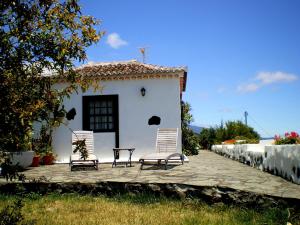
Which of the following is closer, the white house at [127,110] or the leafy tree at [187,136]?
the white house at [127,110]

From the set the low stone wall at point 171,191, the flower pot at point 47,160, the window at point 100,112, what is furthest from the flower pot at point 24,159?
the low stone wall at point 171,191

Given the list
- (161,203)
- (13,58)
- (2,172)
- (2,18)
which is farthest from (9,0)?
(161,203)

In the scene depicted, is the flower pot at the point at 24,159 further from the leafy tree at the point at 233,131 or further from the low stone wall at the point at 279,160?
the leafy tree at the point at 233,131

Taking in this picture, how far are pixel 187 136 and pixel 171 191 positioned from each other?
395 inches

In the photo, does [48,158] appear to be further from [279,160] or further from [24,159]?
[279,160]

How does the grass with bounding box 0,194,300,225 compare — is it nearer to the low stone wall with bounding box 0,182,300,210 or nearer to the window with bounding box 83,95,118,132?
the low stone wall with bounding box 0,182,300,210

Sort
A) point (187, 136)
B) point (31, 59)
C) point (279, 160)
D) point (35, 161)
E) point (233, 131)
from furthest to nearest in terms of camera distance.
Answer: point (233, 131)
point (187, 136)
point (35, 161)
point (279, 160)
point (31, 59)

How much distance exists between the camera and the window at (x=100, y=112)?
11180 millimetres

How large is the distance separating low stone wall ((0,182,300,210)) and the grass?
0.11 meters

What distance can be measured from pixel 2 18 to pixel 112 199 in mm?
3797

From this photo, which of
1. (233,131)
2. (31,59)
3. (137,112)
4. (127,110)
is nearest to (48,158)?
(127,110)

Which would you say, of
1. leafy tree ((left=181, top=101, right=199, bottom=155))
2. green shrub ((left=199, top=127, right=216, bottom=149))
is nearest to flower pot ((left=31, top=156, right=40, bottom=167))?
leafy tree ((left=181, top=101, right=199, bottom=155))

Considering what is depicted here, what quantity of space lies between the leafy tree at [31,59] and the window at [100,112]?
8.34 m

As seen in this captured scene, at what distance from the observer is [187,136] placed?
15367 millimetres
